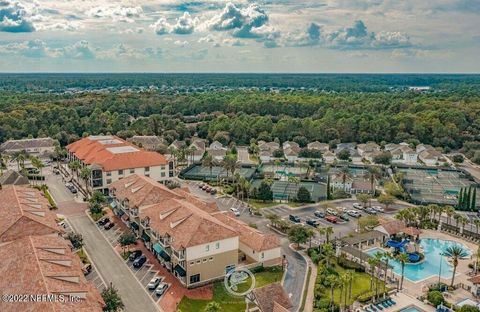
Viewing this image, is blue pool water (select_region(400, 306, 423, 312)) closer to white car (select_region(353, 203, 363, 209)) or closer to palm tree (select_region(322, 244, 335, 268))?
palm tree (select_region(322, 244, 335, 268))

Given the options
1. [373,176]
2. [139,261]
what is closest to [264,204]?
[373,176]

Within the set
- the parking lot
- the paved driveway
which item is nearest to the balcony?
the parking lot

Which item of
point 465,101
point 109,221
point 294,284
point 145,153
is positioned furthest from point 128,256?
point 465,101

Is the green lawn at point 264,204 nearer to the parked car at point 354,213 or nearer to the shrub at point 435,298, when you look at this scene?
the parked car at point 354,213

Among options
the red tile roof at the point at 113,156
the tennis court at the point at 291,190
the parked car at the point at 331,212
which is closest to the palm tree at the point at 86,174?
the red tile roof at the point at 113,156

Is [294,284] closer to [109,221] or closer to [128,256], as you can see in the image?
[128,256]
